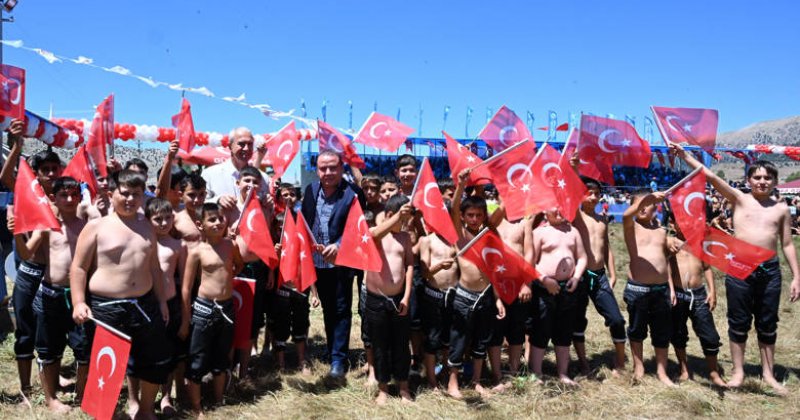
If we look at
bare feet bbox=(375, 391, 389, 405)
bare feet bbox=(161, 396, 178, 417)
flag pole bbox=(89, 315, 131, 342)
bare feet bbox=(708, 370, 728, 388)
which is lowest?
bare feet bbox=(161, 396, 178, 417)

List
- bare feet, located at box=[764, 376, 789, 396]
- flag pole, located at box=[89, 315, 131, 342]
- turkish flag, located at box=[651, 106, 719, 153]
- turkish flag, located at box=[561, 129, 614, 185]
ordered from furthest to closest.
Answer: turkish flag, located at box=[561, 129, 614, 185] < turkish flag, located at box=[651, 106, 719, 153] < bare feet, located at box=[764, 376, 789, 396] < flag pole, located at box=[89, 315, 131, 342]

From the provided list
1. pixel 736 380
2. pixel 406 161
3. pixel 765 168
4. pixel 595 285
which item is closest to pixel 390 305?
pixel 406 161

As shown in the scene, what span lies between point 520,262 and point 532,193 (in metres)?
0.76

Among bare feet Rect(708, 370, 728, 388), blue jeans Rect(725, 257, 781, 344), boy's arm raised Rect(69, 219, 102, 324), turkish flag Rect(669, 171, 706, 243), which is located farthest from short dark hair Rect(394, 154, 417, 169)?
bare feet Rect(708, 370, 728, 388)

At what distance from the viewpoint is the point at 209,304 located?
4.63m

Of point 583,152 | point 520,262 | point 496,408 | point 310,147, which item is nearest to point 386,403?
point 496,408

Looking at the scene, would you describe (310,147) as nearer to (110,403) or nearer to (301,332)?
(301,332)

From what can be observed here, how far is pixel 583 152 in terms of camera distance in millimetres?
5910

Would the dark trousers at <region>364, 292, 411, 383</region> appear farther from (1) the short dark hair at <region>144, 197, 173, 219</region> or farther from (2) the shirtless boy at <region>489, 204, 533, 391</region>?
(1) the short dark hair at <region>144, 197, 173, 219</region>

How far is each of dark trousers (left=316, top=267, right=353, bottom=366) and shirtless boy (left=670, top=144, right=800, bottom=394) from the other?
11.4 ft

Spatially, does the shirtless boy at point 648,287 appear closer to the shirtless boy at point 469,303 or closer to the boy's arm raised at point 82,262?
the shirtless boy at point 469,303

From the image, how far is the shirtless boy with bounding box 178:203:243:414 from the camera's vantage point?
4.56 m

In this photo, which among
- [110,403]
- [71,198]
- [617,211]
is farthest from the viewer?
[617,211]

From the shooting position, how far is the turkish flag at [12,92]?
507 centimetres
